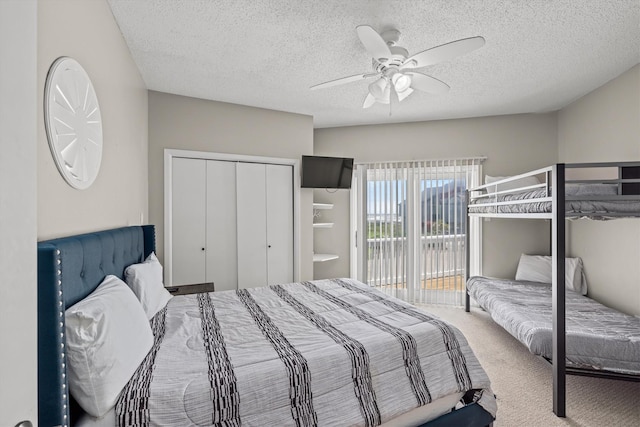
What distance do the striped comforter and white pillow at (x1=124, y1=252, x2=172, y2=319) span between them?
76mm

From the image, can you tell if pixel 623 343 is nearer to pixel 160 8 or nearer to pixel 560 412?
pixel 560 412

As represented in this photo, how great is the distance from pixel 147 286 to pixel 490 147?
4.23m

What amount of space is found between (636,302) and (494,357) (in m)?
1.32

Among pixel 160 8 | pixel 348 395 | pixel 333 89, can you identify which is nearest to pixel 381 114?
pixel 333 89

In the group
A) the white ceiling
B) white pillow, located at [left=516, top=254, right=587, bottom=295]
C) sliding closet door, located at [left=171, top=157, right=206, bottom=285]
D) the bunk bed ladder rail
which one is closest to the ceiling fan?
the white ceiling

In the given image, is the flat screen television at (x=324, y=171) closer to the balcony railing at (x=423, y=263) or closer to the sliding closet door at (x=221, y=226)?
the sliding closet door at (x=221, y=226)

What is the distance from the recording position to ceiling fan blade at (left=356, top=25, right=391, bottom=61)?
1678mm

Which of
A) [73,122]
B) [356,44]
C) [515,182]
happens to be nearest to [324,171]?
[356,44]

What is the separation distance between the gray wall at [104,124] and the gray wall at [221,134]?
319 millimetres

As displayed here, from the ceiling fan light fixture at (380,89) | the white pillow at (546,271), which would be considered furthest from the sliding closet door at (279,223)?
the white pillow at (546,271)

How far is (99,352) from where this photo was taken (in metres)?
1.05

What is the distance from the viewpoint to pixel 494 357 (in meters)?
2.77

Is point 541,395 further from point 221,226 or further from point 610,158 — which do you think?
point 221,226

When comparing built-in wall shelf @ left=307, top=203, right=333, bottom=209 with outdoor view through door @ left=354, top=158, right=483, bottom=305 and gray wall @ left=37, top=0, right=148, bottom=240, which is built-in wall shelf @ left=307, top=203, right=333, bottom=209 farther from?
gray wall @ left=37, top=0, right=148, bottom=240
